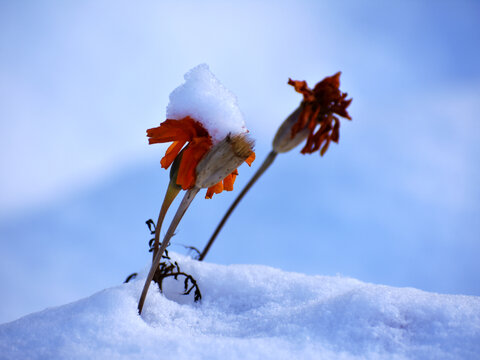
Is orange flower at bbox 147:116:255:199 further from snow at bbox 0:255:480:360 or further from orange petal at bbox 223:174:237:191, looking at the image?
snow at bbox 0:255:480:360

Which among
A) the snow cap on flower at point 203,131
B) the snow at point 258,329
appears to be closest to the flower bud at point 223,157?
the snow cap on flower at point 203,131

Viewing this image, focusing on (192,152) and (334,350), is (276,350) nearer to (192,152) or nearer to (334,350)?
(334,350)

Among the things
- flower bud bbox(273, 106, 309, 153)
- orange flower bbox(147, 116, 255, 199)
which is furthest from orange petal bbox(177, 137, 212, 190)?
flower bud bbox(273, 106, 309, 153)

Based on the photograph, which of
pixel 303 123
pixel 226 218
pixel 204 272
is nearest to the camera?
pixel 303 123

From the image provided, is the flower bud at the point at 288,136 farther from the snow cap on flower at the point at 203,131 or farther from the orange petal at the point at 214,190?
the orange petal at the point at 214,190

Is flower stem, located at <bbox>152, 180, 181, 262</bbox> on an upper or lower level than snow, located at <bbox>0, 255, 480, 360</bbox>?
upper

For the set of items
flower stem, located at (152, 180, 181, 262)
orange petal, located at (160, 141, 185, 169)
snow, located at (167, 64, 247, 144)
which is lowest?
flower stem, located at (152, 180, 181, 262)

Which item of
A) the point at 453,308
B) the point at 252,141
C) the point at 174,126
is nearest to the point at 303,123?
the point at 252,141
